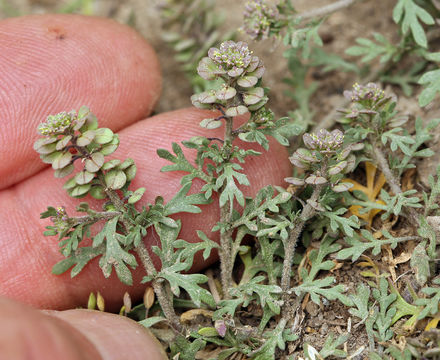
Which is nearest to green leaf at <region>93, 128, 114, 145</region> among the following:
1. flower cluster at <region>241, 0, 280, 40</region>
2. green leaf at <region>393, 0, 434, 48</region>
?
flower cluster at <region>241, 0, 280, 40</region>

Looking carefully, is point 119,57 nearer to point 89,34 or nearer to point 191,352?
point 89,34

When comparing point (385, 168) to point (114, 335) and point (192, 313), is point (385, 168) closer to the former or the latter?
point (192, 313)

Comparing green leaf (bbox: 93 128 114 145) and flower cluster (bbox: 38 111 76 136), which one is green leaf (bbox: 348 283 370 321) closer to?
green leaf (bbox: 93 128 114 145)

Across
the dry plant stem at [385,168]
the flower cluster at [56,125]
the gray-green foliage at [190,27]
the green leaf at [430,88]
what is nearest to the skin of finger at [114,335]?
the flower cluster at [56,125]

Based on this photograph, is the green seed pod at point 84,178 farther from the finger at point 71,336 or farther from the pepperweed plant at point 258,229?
the finger at point 71,336

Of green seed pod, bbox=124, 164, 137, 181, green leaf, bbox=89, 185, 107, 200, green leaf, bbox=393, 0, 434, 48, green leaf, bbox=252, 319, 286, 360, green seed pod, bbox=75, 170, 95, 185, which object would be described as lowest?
green leaf, bbox=252, 319, 286, 360

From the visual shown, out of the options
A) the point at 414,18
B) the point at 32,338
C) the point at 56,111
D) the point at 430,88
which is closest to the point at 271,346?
the point at 32,338
